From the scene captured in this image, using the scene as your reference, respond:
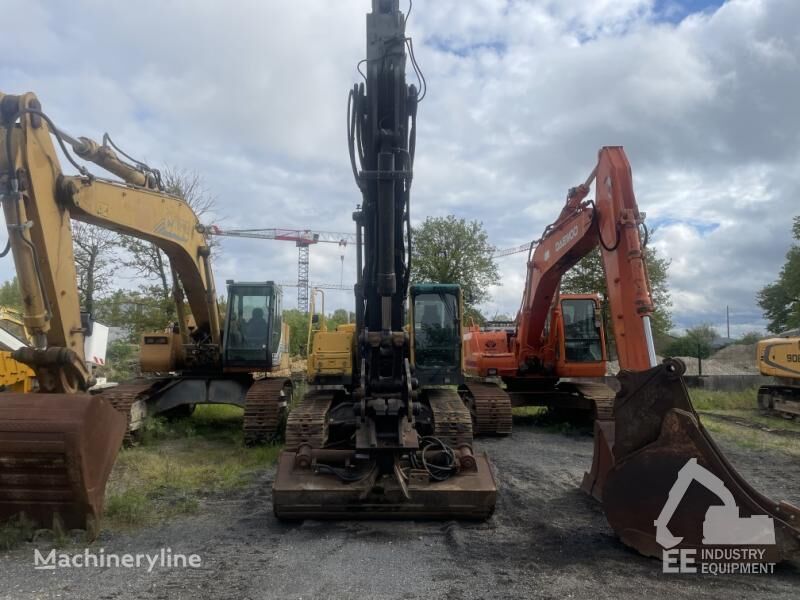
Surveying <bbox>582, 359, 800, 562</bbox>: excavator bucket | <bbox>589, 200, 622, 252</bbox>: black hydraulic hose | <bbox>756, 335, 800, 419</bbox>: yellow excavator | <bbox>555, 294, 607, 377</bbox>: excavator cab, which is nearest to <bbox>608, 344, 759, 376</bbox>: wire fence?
<bbox>756, 335, 800, 419</bbox>: yellow excavator

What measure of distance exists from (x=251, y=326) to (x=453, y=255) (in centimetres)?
2286

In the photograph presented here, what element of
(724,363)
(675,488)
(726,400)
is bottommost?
(726,400)

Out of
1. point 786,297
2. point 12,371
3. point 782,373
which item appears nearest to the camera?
point 12,371

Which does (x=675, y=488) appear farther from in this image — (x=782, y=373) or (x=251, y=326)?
(x=782, y=373)

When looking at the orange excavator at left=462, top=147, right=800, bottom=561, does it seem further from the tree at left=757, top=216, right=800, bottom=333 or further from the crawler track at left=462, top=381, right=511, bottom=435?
the tree at left=757, top=216, right=800, bottom=333

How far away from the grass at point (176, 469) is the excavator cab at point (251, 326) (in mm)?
1359

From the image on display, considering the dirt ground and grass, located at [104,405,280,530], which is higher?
grass, located at [104,405,280,530]

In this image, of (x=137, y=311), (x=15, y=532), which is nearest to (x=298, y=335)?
(x=137, y=311)

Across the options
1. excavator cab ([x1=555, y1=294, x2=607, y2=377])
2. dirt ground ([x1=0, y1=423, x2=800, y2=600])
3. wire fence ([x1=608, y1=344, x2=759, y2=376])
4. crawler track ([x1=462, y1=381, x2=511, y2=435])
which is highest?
excavator cab ([x1=555, y1=294, x2=607, y2=377])

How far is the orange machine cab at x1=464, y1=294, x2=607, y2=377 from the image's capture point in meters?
11.5

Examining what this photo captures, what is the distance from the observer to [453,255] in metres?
32.7

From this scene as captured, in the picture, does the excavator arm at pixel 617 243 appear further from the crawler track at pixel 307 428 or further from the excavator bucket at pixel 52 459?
the excavator bucket at pixel 52 459

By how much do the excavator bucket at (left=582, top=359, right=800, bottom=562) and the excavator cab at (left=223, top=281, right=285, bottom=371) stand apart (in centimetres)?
683

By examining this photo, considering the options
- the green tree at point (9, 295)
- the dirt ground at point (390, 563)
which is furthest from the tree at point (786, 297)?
the green tree at point (9, 295)
